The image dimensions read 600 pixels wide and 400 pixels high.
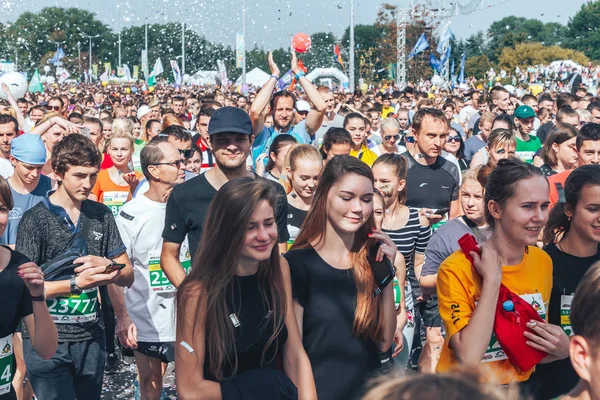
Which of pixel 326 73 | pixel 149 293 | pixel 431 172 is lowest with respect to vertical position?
pixel 149 293

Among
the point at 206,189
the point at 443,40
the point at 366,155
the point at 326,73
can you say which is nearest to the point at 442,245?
the point at 206,189

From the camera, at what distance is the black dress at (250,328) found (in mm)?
3156

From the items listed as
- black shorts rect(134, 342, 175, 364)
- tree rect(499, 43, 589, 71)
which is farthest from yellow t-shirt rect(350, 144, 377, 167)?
tree rect(499, 43, 589, 71)

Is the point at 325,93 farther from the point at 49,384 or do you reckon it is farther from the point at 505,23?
the point at 505,23

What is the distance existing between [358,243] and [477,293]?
66 cm

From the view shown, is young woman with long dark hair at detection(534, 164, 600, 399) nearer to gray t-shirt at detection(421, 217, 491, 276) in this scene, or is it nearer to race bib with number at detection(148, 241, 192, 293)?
gray t-shirt at detection(421, 217, 491, 276)

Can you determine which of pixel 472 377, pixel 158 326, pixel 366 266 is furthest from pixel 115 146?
pixel 472 377

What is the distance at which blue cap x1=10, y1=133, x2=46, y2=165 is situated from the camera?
5.91m

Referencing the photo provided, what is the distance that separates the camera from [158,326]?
5207 mm

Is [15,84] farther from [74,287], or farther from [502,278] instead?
[502,278]

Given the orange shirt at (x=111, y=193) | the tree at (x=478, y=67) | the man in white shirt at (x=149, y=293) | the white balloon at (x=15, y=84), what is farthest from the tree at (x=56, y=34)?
the man in white shirt at (x=149, y=293)

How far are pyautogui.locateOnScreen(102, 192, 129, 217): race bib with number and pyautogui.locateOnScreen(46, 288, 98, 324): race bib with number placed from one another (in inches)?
107

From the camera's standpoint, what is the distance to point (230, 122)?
182 inches

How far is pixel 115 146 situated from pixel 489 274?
5.08m
